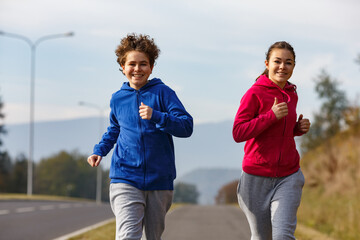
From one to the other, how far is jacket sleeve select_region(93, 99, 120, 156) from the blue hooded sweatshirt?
0.17m

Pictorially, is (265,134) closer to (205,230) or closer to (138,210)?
(138,210)

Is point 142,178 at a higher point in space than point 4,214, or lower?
higher

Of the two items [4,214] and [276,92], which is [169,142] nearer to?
[276,92]

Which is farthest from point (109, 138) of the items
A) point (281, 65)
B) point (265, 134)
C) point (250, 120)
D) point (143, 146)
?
point (281, 65)

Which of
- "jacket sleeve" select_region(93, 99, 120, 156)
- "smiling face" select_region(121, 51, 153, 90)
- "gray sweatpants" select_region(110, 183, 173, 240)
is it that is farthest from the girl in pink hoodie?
"jacket sleeve" select_region(93, 99, 120, 156)

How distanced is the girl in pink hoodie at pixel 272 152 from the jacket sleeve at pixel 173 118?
395 millimetres

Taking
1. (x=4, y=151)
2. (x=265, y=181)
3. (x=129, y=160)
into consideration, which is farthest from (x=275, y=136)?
(x=4, y=151)

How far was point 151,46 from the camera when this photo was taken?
16.7 feet

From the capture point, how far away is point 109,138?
524 cm

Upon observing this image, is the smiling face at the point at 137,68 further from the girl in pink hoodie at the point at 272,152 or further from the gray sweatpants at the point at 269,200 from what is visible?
the gray sweatpants at the point at 269,200

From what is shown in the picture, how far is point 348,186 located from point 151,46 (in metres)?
13.6

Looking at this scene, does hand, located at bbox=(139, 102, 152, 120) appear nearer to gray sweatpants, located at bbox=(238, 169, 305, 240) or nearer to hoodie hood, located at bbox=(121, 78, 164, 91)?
hoodie hood, located at bbox=(121, 78, 164, 91)

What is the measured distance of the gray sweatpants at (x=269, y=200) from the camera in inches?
191

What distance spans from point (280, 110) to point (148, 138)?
Answer: 1.02m
